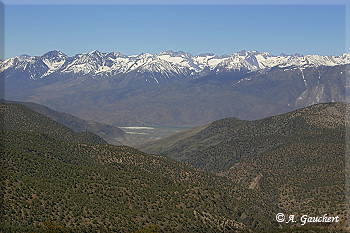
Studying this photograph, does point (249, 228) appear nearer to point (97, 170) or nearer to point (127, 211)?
point (127, 211)

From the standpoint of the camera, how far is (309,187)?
305ft

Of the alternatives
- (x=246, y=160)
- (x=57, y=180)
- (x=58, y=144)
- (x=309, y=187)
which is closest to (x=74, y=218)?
(x=57, y=180)

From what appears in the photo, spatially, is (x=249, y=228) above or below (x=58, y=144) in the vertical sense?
below

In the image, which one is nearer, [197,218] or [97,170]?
[197,218]

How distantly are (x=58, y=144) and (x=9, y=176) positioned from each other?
37.7 metres

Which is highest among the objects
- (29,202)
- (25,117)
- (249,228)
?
(25,117)

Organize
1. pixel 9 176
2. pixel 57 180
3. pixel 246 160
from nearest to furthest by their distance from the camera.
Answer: pixel 9 176 < pixel 57 180 < pixel 246 160

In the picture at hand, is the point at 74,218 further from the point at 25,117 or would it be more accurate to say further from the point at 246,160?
the point at 25,117

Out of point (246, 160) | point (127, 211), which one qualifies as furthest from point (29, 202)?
point (246, 160)

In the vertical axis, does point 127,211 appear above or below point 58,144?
below

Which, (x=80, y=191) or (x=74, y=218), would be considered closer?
(x=74, y=218)

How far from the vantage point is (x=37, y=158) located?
250 feet

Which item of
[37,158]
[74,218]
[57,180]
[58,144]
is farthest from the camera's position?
[58,144]

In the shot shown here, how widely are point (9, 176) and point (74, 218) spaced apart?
11.8 meters
